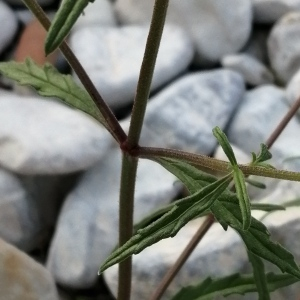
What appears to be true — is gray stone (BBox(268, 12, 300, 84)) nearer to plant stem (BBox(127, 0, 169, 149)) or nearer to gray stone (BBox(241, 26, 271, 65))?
gray stone (BBox(241, 26, 271, 65))

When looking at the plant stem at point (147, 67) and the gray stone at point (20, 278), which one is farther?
the gray stone at point (20, 278)


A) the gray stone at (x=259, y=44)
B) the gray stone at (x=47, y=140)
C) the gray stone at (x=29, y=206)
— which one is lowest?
the gray stone at (x=29, y=206)

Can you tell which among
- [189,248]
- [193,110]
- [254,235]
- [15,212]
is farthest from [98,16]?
[254,235]

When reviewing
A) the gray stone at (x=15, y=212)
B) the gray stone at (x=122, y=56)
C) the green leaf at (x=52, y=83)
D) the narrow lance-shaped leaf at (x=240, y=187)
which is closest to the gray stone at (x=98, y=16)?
the gray stone at (x=122, y=56)

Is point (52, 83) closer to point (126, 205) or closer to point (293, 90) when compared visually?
point (126, 205)

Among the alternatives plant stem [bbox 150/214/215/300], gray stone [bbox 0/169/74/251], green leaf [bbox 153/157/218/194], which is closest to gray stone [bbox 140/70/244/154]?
gray stone [bbox 0/169/74/251]

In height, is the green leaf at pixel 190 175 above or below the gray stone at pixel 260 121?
above

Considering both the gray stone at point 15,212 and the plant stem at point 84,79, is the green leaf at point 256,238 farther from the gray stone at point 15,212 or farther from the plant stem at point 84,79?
the gray stone at point 15,212
